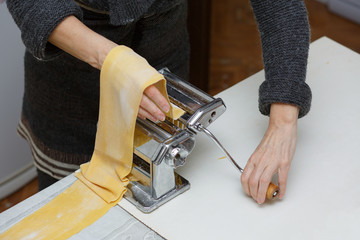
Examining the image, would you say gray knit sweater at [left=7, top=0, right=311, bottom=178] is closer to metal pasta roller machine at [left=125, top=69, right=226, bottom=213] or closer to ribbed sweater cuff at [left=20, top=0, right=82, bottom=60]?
ribbed sweater cuff at [left=20, top=0, right=82, bottom=60]

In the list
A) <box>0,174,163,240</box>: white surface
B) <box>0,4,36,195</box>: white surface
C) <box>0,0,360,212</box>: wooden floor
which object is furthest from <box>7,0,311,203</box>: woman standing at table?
<box>0,0,360,212</box>: wooden floor

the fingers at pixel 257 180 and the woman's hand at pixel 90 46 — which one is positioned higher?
the woman's hand at pixel 90 46

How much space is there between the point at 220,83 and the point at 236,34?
375mm

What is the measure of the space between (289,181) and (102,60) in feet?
1.28

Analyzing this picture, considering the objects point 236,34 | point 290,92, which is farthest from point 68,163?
point 236,34

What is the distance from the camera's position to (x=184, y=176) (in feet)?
3.25

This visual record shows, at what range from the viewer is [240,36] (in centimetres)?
267

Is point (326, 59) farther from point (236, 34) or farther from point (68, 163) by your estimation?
point (236, 34)

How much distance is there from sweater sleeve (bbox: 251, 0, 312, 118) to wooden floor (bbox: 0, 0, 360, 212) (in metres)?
1.33

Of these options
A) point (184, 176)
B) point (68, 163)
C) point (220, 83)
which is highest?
point (184, 176)

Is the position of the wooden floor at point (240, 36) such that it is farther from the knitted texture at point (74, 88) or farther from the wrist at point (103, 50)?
the wrist at point (103, 50)

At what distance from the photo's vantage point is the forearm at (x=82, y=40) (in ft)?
2.81

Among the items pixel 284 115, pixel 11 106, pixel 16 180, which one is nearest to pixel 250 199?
pixel 284 115

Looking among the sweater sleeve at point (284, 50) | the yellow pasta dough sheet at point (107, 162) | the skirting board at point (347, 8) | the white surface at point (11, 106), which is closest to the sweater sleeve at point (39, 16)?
the yellow pasta dough sheet at point (107, 162)
